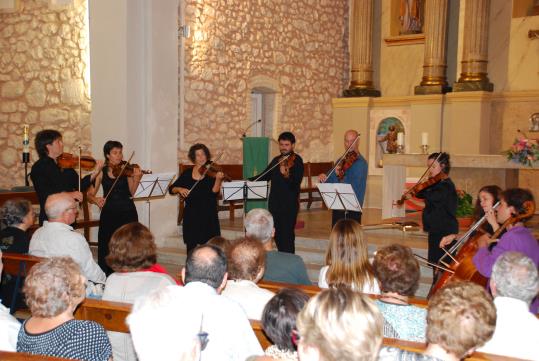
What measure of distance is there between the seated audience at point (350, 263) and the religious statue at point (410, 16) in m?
9.62

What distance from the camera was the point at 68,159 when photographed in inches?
261

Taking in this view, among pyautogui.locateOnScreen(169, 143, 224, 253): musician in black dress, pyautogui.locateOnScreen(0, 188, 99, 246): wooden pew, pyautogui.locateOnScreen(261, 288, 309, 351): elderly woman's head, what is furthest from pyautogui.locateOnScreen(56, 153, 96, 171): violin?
pyautogui.locateOnScreen(261, 288, 309, 351): elderly woman's head

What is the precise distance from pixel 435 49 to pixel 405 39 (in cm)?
108

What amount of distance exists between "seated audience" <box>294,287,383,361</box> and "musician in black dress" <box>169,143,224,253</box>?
15.2ft

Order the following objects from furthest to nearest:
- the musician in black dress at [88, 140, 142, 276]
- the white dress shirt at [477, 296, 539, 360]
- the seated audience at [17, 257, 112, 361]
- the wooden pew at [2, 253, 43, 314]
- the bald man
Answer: the bald man, the musician in black dress at [88, 140, 142, 276], the wooden pew at [2, 253, 43, 314], the white dress shirt at [477, 296, 539, 360], the seated audience at [17, 257, 112, 361]

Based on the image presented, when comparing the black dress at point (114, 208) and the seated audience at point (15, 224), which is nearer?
the seated audience at point (15, 224)

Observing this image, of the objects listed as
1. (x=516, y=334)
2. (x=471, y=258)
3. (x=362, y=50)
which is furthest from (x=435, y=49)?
(x=516, y=334)

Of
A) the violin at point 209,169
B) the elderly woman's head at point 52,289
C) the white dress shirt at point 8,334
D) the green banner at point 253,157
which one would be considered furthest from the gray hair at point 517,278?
the green banner at point 253,157

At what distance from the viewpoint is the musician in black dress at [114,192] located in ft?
21.0

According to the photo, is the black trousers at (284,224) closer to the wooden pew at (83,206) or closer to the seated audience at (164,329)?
the wooden pew at (83,206)

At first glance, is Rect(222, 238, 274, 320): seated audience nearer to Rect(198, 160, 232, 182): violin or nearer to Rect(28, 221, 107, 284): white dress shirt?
Rect(28, 221, 107, 284): white dress shirt

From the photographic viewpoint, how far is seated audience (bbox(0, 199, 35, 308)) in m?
4.52

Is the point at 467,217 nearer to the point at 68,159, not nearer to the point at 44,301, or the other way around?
the point at 68,159

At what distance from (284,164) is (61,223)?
296cm
